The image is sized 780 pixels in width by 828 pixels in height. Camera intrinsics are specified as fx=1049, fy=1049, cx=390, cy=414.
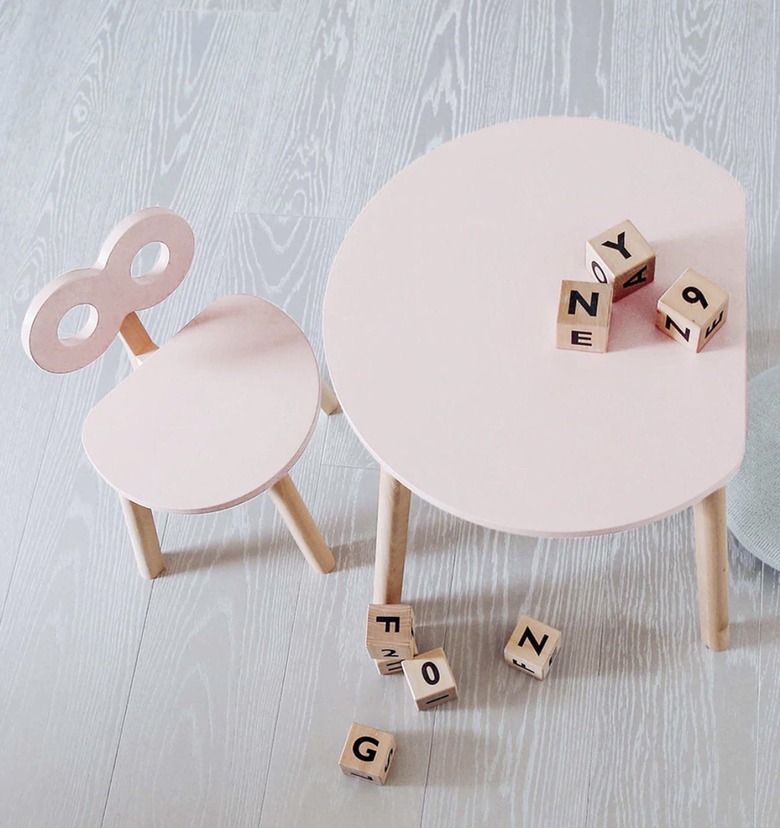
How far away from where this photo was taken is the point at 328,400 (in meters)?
1.83

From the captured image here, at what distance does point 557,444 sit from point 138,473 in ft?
1.92

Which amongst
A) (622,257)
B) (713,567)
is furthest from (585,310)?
(713,567)

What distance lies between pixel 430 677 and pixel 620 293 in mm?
647

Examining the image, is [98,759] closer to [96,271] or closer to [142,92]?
[96,271]

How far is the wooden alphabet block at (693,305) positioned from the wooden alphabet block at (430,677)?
628 millimetres

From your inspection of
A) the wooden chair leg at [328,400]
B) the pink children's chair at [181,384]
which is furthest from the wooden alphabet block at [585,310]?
the wooden chair leg at [328,400]

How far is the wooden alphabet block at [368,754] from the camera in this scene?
1.54 metres

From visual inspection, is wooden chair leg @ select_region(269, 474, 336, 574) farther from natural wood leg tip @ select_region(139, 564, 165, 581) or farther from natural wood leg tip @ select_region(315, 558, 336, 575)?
natural wood leg tip @ select_region(139, 564, 165, 581)

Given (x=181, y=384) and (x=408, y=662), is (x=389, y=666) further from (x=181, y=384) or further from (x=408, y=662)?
(x=181, y=384)

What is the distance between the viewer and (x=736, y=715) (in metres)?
1.57

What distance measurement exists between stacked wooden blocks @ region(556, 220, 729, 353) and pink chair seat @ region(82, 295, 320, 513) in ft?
1.32

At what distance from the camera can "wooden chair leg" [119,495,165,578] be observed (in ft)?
5.39

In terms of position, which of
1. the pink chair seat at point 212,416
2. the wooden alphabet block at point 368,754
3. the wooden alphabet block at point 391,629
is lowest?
A: the wooden alphabet block at point 368,754

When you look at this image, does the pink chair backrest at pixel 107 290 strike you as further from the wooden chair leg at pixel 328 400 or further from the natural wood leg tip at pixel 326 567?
the natural wood leg tip at pixel 326 567
